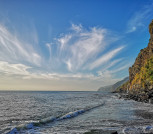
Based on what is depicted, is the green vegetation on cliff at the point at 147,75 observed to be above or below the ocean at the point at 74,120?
above

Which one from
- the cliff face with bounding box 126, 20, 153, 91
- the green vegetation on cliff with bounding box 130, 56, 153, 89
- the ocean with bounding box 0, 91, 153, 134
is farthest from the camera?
the cliff face with bounding box 126, 20, 153, 91

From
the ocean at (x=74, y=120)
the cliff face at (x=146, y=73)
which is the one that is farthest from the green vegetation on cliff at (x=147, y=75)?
the ocean at (x=74, y=120)

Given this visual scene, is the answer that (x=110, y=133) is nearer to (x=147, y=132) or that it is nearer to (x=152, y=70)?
(x=147, y=132)

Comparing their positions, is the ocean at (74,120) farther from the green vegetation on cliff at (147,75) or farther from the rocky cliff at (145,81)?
the green vegetation on cliff at (147,75)

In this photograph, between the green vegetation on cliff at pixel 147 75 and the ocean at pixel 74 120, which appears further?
the green vegetation on cliff at pixel 147 75

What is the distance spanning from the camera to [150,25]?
272 ft

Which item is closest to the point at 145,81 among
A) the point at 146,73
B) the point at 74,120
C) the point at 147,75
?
the point at 147,75

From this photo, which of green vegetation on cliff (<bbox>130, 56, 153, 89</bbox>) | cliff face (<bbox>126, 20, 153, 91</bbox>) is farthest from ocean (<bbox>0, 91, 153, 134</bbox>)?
cliff face (<bbox>126, 20, 153, 91</bbox>)

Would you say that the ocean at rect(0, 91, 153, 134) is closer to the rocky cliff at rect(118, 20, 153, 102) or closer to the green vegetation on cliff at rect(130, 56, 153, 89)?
the rocky cliff at rect(118, 20, 153, 102)

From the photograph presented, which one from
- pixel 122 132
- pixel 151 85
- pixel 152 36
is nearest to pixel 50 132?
pixel 122 132

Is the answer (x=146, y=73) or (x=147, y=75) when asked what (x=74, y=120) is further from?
(x=146, y=73)

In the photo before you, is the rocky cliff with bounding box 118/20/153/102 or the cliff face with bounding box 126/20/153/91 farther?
the cliff face with bounding box 126/20/153/91

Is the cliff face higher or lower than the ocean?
higher

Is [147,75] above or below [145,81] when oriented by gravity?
above
